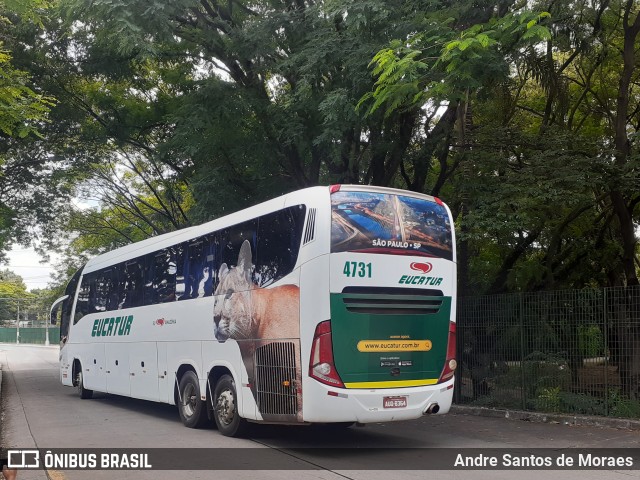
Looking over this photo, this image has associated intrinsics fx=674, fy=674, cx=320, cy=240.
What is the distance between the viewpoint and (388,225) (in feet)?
31.8

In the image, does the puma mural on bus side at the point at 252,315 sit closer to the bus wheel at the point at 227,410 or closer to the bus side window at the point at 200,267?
the bus side window at the point at 200,267

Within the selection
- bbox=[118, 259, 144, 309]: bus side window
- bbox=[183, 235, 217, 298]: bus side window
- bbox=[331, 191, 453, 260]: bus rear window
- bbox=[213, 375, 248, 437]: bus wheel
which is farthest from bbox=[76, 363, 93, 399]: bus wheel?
bbox=[331, 191, 453, 260]: bus rear window

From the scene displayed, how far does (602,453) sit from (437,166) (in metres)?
12.2

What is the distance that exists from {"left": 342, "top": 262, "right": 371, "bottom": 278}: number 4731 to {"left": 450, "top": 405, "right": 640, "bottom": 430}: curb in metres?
5.60

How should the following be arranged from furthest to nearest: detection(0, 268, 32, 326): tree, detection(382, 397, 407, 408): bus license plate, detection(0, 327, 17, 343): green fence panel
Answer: detection(0, 327, 17, 343): green fence panel → detection(0, 268, 32, 326): tree → detection(382, 397, 407, 408): bus license plate

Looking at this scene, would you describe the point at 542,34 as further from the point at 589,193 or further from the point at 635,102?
the point at 635,102

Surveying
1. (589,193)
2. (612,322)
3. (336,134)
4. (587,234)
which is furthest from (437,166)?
(612,322)

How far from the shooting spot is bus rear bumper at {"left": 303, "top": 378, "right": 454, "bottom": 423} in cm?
898

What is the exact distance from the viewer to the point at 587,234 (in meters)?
19.1

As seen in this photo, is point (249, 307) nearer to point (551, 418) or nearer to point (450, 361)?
point (450, 361)

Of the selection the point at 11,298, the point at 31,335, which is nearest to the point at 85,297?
the point at 31,335

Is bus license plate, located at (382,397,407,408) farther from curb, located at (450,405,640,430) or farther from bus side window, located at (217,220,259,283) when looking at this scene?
curb, located at (450,405,640,430)

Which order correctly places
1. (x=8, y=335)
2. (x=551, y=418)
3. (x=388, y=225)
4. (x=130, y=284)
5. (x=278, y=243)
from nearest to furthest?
(x=388, y=225) → (x=278, y=243) → (x=551, y=418) → (x=130, y=284) → (x=8, y=335)

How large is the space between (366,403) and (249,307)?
2.42 meters
